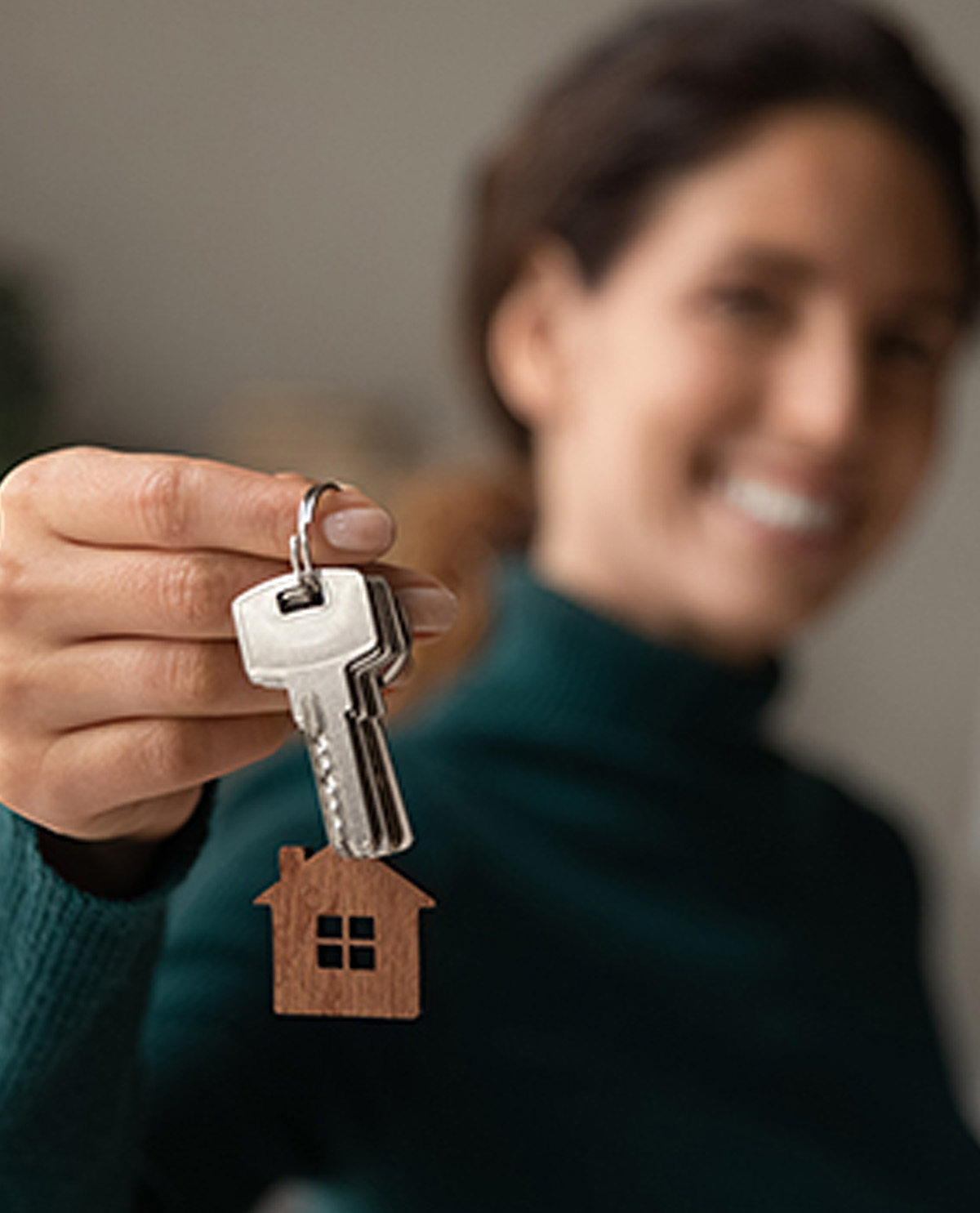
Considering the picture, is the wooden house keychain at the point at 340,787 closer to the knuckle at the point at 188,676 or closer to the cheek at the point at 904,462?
the knuckle at the point at 188,676

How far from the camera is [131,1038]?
0.23 meters

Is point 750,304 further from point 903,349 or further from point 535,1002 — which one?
point 535,1002

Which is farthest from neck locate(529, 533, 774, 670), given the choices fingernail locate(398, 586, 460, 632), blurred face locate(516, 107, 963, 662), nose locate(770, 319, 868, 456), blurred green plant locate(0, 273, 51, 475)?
fingernail locate(398, 586, 460, 632)

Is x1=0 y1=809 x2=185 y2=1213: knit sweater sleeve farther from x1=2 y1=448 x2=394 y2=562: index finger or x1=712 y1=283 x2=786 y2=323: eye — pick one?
x1=712 y1=283 x2=786 y2=323: eye

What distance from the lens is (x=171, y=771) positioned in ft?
0.65

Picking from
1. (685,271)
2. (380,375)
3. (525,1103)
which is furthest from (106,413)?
(525,1103)

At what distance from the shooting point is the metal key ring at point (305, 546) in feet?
0.61

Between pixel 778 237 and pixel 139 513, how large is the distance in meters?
0.30

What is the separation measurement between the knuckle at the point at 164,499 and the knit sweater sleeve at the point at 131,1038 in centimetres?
6

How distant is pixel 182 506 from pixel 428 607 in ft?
0.14

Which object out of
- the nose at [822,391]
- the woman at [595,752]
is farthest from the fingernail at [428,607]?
the nose at [822,391]

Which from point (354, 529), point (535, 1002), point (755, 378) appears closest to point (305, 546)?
point (354, 529)

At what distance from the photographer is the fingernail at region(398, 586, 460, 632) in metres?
0.20

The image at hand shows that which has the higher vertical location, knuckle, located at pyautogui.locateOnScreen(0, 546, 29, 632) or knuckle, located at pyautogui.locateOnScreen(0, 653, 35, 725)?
knuckle, located at pyautogui.locateOnScreen(0, 546, 29, 632)
